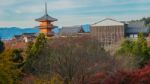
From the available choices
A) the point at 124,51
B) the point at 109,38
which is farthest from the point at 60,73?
the point at 109,38

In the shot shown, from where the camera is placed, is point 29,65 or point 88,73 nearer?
point 88,73

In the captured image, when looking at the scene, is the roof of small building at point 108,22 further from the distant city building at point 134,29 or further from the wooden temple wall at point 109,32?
the distant city building at point 134,29

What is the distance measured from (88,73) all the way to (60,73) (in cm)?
165

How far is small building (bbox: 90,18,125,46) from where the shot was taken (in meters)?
62.6

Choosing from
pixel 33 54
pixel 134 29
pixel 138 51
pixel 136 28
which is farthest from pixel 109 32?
pixel 33 54

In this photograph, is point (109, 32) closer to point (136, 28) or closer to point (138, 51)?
point (136, 28)

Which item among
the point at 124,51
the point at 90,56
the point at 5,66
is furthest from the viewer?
the point at 124,51

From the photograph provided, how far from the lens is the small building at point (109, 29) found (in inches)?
2464

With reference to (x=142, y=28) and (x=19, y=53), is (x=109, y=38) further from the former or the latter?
(x=19, y=53)

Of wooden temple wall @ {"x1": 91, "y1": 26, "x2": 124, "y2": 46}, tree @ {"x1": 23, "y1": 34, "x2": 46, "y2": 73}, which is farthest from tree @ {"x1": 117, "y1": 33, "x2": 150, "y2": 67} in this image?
wooden temple wall @ {"x1": 91, "y1": 26, "x2": 124, "y2": 46}

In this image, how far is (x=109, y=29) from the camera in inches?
2499

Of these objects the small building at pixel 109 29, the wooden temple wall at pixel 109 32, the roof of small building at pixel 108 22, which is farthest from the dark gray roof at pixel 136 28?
the roof of small building at pixel 108 22

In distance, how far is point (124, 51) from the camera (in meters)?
35.1

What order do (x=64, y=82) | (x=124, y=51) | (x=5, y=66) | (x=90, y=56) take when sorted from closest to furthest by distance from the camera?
(x=5, y=66), (x=64, y=82), (x=90, y=56), (x=124, y=51)
